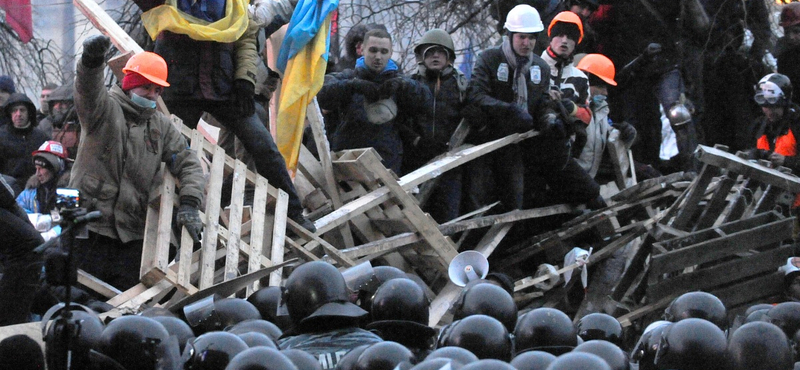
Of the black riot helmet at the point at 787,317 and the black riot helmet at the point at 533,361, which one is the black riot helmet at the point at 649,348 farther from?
the black riot helmet at the point at 533,361

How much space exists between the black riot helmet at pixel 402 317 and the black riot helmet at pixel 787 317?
193 centimetres

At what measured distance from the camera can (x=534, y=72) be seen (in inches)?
408

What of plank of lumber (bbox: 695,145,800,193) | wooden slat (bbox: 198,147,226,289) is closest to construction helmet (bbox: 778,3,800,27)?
plank of lumber (bbox: 695,145,800,193)

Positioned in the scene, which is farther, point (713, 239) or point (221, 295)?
point (713, 239)

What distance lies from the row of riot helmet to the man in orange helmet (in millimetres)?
1072

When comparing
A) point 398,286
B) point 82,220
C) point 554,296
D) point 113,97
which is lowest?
point 554,296

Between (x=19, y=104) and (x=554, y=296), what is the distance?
14.4ft

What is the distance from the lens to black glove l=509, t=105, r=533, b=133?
10219mm

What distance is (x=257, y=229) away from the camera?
8.38m

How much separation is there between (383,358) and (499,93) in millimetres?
5453

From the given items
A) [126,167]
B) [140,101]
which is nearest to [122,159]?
[126,167]

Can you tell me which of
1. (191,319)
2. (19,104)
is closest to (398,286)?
(191,319)

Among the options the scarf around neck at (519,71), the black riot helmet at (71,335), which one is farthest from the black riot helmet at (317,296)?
the scarf around neck at (519,71)

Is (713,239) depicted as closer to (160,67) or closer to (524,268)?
(524,268)
